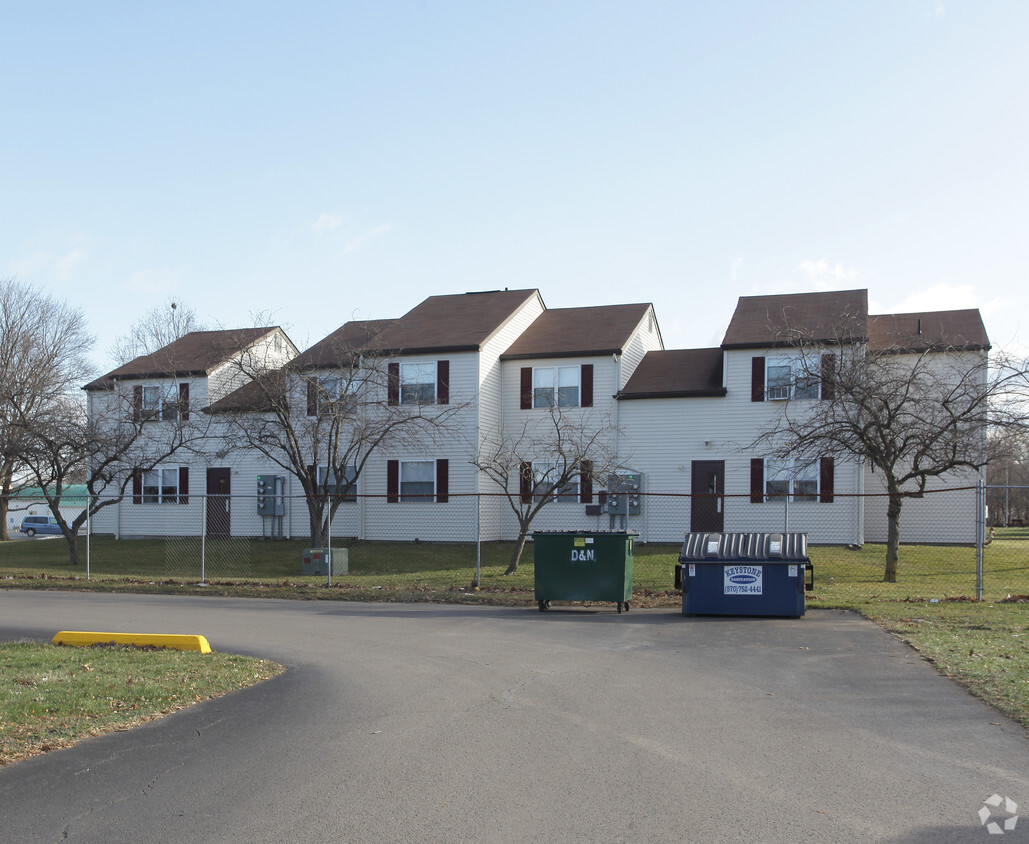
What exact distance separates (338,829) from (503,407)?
2553 cm

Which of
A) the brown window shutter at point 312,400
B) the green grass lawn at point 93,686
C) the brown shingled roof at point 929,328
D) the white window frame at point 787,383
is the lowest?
the green grass lawn at point 93,686

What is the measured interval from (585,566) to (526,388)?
50.3ft

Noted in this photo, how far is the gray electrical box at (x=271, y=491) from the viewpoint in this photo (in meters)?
31.3

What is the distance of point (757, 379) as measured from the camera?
1077 inches

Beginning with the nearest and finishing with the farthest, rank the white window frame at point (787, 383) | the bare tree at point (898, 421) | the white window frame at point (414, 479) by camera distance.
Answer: the bare tree at point (898, 421) → the white window frame at point (787, 383) → the white window frame at point (414, 479)

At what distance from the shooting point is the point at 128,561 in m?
26.9

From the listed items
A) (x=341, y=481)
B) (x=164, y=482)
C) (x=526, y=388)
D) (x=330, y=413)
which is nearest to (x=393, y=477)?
(x=341, y=481)

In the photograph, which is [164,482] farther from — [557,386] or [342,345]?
[557,386]

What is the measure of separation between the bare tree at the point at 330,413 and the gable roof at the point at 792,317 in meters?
8.98

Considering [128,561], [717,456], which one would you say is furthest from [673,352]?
[128,561]

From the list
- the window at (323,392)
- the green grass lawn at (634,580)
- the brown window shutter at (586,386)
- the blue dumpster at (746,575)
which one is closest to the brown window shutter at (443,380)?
the window at (323,392)

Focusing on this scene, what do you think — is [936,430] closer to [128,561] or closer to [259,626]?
[259,626]

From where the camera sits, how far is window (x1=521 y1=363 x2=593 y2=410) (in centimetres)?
2900

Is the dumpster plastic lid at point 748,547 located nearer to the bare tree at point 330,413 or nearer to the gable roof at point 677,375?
the bare tree at point 330,413
